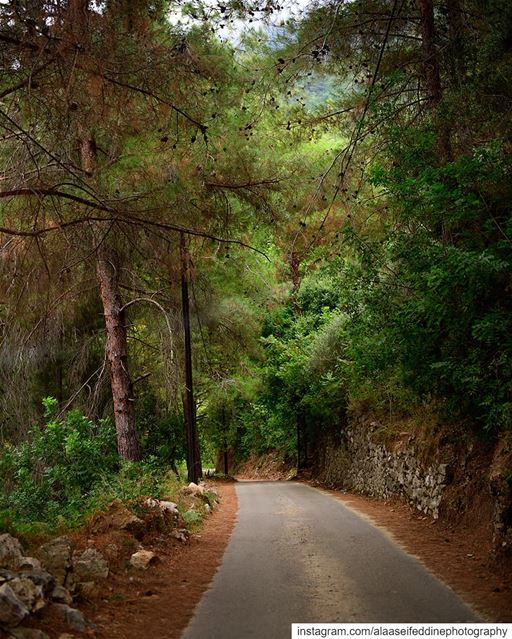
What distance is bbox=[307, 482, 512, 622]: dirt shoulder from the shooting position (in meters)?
5.75

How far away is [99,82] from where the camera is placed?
6047 mm

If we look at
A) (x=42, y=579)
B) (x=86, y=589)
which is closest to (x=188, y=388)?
(x=86, y=589)

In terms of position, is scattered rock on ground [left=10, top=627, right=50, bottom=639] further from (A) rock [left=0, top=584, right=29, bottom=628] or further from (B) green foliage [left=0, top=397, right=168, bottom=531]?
(B) green foliage [left=0, top=397, right=168, bottom=531]

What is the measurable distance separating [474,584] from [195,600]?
119 inches

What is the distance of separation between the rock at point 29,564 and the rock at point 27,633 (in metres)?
0.84

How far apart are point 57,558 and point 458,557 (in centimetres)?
505

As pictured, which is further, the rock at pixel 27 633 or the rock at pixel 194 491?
the rock at pixel 194 491

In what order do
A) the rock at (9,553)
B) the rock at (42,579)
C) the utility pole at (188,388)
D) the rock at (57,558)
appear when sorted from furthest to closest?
the utility pole at (188,388) → the rock at (57,558) → the rock at (9,553) → the rock at (42,579)

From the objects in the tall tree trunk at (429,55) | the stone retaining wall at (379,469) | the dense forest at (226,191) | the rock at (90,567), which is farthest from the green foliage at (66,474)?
the tall tree trunk at (429,55)

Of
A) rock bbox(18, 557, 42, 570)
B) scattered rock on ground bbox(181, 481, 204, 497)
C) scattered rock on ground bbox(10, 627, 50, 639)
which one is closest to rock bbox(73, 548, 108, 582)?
rock bbox(18, 557, 42, 570)

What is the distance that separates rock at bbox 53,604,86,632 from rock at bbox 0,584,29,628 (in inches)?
23.8

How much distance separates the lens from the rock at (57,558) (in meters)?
5.68

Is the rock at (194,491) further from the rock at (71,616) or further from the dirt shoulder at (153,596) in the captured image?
the rock at (71,616)

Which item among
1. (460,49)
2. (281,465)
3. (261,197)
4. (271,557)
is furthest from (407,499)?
(281,465)
